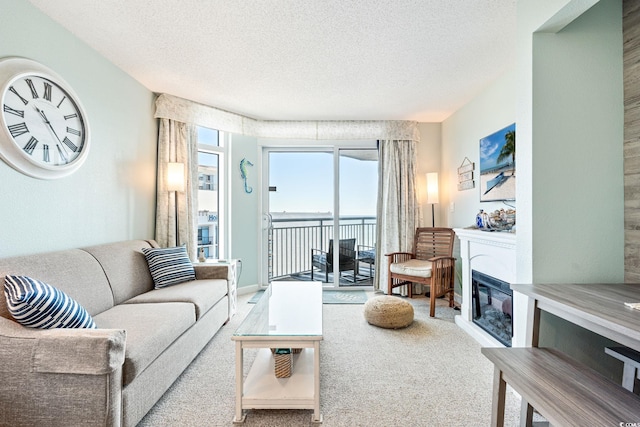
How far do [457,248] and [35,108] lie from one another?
426 centimetres

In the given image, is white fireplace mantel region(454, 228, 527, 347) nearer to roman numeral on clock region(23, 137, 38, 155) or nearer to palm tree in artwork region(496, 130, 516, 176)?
palm tree in artwork region(496, 130, 516, 176)

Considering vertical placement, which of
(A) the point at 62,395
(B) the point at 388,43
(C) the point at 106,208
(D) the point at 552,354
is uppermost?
(B) the point at 388,43

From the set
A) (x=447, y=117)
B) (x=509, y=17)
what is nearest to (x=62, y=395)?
(x=509, y=17)

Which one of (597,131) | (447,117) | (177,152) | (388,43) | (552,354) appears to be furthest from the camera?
(447,117)

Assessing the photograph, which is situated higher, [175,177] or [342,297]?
[175,177]

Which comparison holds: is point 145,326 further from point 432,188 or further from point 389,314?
point 432,188

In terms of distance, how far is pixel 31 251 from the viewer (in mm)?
1875

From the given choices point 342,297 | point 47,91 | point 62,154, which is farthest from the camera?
point 342,297

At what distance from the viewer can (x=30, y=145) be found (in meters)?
1.83

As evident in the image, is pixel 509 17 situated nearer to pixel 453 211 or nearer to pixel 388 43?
pixel 388 43

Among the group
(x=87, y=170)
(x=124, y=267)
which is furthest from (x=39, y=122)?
(x=124, y=267)

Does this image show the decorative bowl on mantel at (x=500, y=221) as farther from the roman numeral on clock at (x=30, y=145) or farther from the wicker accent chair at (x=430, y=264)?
the roman numeral on clock at (x=30, y=145)

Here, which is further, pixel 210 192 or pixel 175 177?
pixel 210 192

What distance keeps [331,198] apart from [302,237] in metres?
0.98
